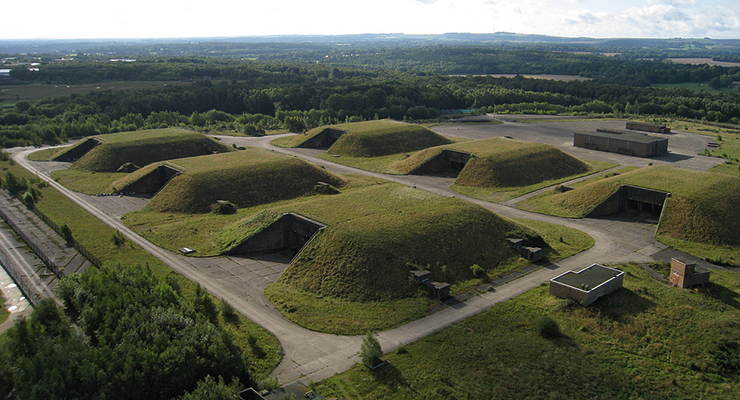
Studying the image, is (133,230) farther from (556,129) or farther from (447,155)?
(556,129)

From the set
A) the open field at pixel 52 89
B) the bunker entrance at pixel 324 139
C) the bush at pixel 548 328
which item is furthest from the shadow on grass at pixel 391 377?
the open field at pixel 52 89

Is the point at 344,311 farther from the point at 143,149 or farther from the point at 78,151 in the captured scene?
the point at 78,151

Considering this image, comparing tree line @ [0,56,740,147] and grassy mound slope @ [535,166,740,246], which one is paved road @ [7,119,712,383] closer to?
grassy mound slope @ [535,166,740,246]

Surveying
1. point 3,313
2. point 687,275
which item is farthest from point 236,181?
point 687,275

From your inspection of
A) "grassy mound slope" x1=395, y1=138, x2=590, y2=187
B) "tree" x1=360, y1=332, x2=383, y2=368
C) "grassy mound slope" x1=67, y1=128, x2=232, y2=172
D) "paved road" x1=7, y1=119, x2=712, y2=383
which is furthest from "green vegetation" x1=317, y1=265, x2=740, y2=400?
"grassy mound slope" x1=67, y1=128, x2=232, y2=172

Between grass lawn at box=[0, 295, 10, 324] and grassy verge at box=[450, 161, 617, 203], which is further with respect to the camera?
grassy verge at box=[450, 161, 617, 203]

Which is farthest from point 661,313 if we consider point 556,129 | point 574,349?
point 556,129
